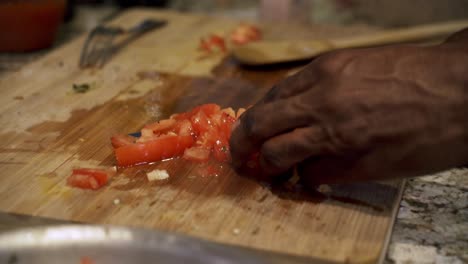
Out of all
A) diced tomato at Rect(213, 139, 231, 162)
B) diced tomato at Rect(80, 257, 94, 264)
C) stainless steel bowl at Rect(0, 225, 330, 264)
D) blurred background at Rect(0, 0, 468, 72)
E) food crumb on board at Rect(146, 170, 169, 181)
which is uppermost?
stainless steel bowl at Rect(0, 225, 330, 264)

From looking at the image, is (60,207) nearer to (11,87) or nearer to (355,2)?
(11,87)

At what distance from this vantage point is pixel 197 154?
1.66m

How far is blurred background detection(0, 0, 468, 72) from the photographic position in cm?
262

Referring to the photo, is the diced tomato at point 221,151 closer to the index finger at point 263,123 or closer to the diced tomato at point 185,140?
the diced tomato at point 185,140

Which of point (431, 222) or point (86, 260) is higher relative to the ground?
point (86, 260)

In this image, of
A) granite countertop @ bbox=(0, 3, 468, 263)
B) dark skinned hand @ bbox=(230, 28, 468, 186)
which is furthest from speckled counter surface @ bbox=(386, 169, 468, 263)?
dark skinned hand @ bbox=(230, 28, 468, 186)

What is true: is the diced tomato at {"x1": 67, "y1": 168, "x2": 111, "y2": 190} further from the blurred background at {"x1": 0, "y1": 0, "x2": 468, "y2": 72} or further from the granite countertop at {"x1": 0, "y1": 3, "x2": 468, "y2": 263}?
the blurred background at {"x1": 0, "y1": 0, "x2": 468, "y2": 72}

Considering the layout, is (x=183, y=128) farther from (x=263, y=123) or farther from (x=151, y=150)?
(x=263, y=123)

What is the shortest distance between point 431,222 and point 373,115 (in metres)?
0.37

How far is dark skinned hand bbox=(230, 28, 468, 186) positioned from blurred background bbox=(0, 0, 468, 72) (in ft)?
4.96

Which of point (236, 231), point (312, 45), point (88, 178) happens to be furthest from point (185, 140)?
point (312, 45)

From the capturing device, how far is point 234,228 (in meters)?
1.36

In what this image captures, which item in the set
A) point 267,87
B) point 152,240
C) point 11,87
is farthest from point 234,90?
point 152,240

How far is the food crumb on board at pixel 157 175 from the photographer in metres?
1.56
